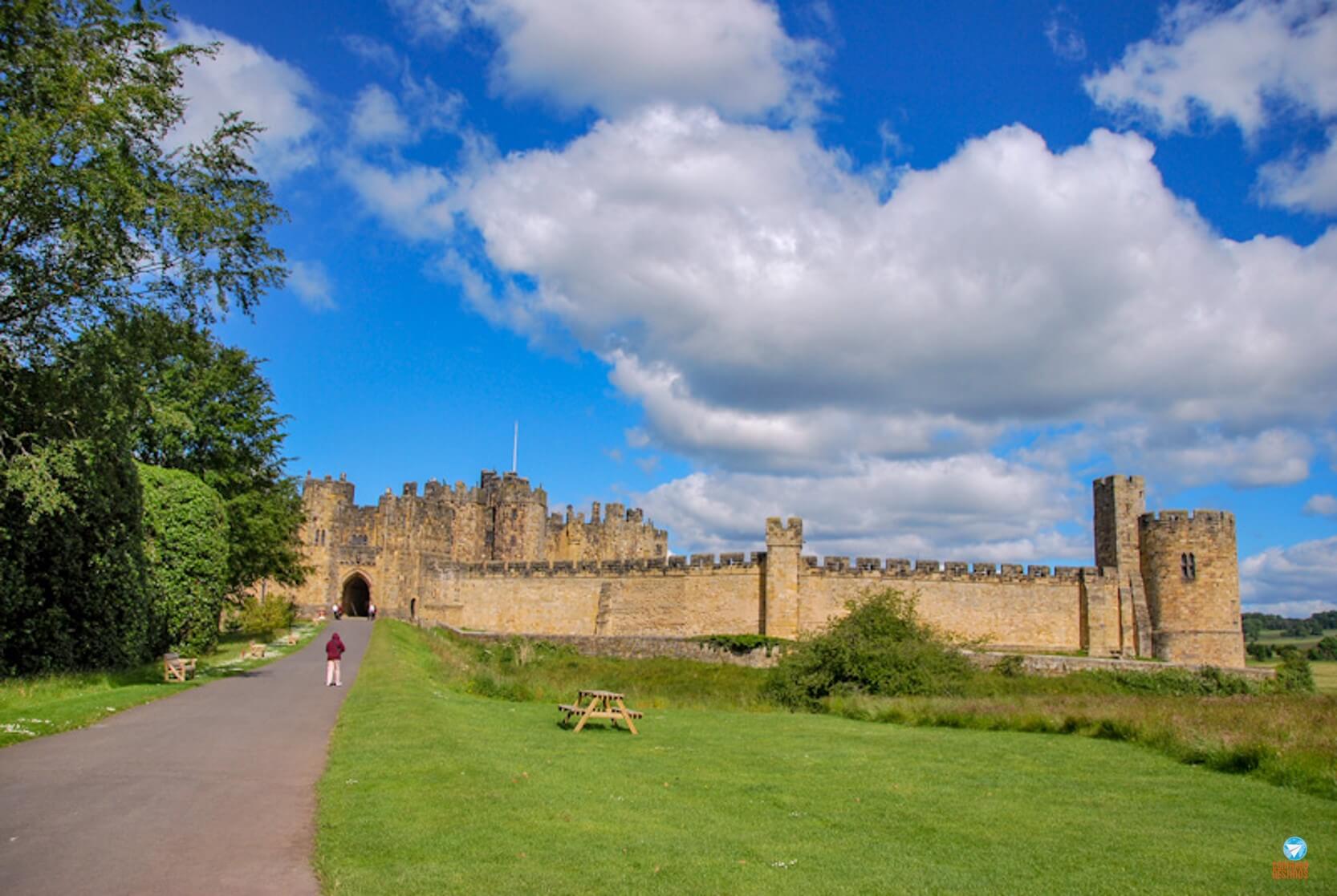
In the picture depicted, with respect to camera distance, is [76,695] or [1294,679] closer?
[76,695]

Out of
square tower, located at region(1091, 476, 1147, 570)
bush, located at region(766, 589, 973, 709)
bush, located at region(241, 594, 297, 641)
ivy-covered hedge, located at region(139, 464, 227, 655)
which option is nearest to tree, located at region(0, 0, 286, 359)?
ivy-covered hedge, located at region(139, 464, 227, 655)

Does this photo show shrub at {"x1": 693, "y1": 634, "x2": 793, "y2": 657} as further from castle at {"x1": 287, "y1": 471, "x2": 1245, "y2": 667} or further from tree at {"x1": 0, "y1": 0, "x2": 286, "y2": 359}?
tree at {"x1": 0, "y1": 0, "x2": 286, "y2": 359}

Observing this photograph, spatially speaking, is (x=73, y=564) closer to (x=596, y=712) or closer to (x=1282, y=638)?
(x=596, y=712)

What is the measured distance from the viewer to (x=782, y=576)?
38031 millimetres

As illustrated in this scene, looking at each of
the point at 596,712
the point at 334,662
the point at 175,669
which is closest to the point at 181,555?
the point at 175,669

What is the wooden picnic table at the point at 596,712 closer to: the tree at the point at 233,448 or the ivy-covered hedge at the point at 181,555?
the ivy-covered hedge at the point at 181,555

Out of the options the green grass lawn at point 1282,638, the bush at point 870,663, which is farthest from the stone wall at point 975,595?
the green grass lawn at point 1282,638

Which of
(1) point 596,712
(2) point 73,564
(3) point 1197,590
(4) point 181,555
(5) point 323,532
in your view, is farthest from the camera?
(5) point 323,532

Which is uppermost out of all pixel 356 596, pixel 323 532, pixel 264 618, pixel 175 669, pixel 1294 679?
pixel 323 532

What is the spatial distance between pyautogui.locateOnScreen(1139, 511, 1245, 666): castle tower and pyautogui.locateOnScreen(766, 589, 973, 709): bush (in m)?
17.9

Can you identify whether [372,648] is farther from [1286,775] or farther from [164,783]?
[1286,775]

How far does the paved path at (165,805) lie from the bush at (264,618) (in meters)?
26.6

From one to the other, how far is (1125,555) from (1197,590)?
2.85 metres

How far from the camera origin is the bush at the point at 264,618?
39156mm
